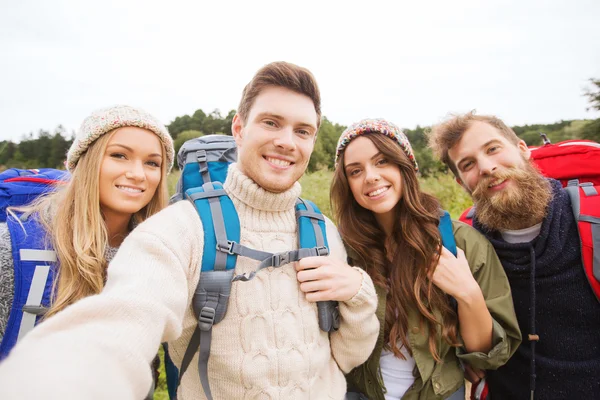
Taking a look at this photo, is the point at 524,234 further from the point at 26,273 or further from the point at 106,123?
the point at 26,273

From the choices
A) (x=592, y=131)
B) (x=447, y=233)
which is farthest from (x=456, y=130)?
(x=592, y=131)

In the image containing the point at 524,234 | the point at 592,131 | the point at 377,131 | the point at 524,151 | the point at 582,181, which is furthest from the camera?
the point at 592,131

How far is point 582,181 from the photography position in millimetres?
2445

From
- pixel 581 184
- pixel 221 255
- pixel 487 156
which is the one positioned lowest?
→ pixel 221 255

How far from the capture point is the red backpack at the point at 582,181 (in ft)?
6.64

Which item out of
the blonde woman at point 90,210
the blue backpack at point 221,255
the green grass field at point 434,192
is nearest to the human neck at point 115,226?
the blonde woman at point 90,210

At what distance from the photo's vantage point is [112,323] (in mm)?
869

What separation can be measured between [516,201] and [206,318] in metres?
2.17

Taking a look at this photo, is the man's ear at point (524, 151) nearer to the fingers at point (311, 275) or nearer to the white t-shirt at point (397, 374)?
the white t-shirt at point (397, 374)

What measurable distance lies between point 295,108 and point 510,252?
1.82 m

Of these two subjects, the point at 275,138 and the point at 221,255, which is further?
the point at 275,138

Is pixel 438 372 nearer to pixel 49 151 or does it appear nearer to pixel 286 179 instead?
pixel 286 179

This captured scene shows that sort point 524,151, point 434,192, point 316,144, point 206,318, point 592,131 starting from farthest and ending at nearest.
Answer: point 316,144 → point 592,131 → point 434,192 → point 524,151 → point 206,318

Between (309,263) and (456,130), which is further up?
(456,130)
